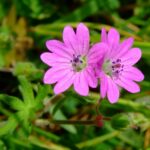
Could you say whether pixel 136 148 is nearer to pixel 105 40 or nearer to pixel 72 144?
pixel 72 144

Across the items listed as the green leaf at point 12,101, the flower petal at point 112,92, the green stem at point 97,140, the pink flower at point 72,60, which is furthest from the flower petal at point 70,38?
the green stem at point 97,140

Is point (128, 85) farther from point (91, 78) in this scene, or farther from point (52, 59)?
point (52, 59)

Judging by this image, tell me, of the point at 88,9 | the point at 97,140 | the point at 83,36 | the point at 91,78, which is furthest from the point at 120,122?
the point at 88,9

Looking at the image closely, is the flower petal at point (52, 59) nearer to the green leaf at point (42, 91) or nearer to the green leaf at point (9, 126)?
the green leaf at point (42, 91)

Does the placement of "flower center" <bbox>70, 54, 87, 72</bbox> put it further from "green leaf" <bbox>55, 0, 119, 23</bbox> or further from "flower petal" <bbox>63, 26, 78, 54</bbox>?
"green leaf" <bbox>55, 0, 119, 23</bbox>

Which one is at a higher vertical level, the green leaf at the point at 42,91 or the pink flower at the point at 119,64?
the pink flower at the point at 119,64

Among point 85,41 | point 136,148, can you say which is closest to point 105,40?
point 85,41
